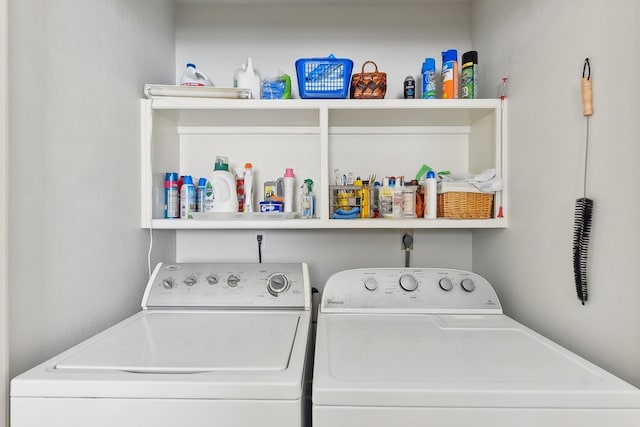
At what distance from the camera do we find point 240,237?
5.86 ft

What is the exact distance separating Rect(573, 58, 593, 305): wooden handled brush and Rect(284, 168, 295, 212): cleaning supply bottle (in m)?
1.04

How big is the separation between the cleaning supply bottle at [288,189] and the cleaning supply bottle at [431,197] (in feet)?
1.90

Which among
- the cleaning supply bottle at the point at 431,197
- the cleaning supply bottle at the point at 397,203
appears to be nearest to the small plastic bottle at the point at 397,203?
the cleaning supply bottle at the point at 397,203

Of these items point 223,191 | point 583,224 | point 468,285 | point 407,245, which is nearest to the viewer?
point 583,224

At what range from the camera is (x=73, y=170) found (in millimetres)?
1053

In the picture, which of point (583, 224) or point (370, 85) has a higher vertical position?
point (370, 85)

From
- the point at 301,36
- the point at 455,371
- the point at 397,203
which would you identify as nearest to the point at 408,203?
the point at 397,203

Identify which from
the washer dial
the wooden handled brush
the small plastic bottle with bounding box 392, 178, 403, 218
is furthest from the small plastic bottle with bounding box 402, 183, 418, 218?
the washer dial

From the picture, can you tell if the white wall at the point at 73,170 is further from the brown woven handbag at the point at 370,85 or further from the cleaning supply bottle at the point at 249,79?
the brown woven handbag at the point at 370,85

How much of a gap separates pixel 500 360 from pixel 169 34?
1849 mm

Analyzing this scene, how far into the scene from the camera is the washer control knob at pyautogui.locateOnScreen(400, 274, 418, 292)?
4.63 feet

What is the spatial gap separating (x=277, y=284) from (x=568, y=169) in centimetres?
105

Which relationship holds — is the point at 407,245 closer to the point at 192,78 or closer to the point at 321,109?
the point at 321,109

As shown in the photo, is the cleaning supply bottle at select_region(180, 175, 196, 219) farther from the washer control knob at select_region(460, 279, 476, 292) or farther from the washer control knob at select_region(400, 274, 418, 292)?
the washer control knob at select_region(460, 279, 476, 292)
